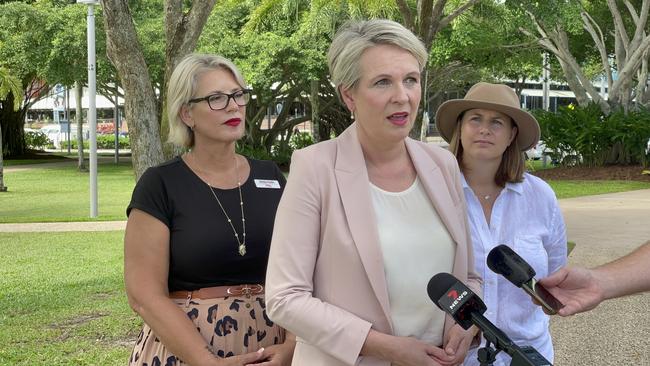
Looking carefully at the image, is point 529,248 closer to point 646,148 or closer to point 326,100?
point 646,148

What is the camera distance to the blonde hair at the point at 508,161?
3.20 m

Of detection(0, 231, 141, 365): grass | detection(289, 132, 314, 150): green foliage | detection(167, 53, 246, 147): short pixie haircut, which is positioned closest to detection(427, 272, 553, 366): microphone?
detection(167, 53, 246, 147): short pixie haircut

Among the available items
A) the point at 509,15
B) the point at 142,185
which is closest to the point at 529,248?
the point at 142,185

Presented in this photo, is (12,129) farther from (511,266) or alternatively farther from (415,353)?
(511,266)

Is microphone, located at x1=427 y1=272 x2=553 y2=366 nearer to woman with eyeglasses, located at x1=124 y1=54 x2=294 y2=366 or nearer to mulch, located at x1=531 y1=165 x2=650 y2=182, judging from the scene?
woman with eyeglasses, located at x1=124 y1=54 x2=294 y2=366

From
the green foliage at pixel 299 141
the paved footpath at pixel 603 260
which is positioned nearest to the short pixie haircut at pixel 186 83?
the paved footpath at pixel 603 260

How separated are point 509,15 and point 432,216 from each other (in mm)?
20377

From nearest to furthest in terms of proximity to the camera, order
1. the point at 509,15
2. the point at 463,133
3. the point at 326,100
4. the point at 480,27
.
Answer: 1. the point at 463,133
2. the point at 509,15
3. the point at 480,27
4. the point at 326,100

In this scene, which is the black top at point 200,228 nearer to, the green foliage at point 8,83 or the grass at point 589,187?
the grass at point 589,187

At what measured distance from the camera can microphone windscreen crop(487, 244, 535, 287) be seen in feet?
6.34

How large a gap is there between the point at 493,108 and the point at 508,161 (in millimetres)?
213

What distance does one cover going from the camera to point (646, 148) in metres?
24.5

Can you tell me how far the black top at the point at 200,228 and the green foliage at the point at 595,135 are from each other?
22598mm

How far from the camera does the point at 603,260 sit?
10328 millimetres
